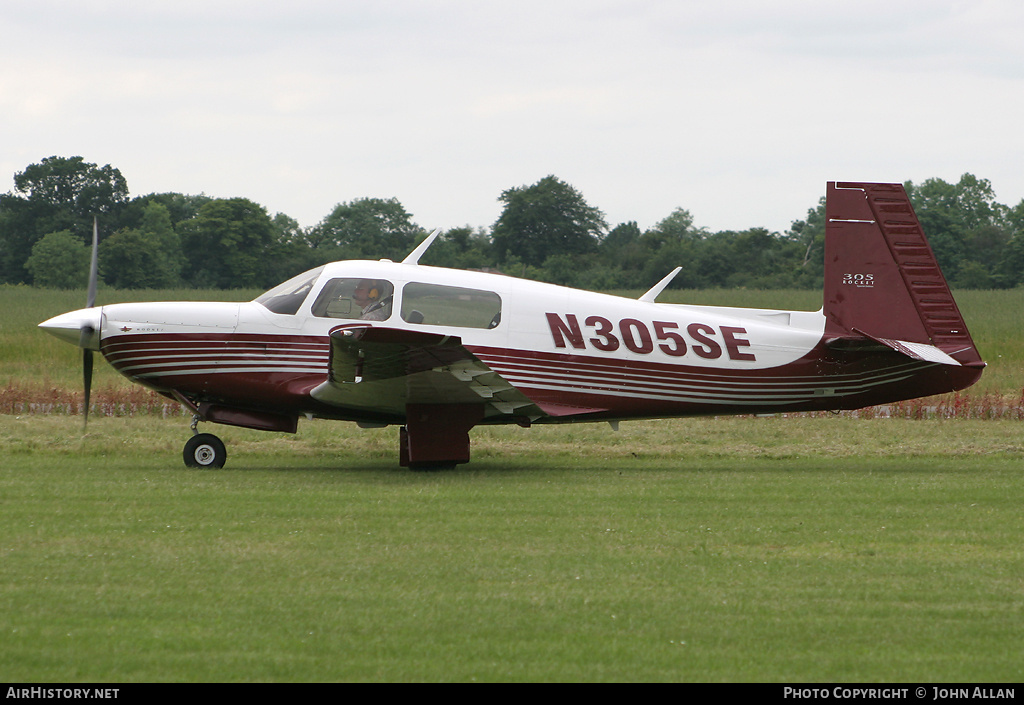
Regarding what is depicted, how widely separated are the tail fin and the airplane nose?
823 centimetres

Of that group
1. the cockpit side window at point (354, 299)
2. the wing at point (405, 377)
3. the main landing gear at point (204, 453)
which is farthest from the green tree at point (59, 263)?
the wing at point (405, 377)

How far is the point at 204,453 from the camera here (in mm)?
12133

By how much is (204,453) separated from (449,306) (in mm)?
3256

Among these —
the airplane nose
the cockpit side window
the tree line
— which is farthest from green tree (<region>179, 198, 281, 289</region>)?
the cockpit side window

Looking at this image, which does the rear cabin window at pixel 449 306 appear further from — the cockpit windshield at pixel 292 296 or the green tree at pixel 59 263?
the green tree at pixel 59 263

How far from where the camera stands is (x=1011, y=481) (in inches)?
433

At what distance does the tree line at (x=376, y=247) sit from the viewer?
2055 inches

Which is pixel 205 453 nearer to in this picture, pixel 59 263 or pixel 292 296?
pixel 292 296

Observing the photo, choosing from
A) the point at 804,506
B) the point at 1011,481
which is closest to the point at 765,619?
the point at 804,506

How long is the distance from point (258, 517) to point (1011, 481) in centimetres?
756

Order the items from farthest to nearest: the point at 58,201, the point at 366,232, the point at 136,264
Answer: the point at 366,232 → the point at 58,201 → the point at 136,264

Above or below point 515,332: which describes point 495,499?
below

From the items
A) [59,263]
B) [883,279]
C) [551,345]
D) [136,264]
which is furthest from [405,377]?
A: [59,263]

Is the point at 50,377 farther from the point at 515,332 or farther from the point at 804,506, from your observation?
the point at 804,506
